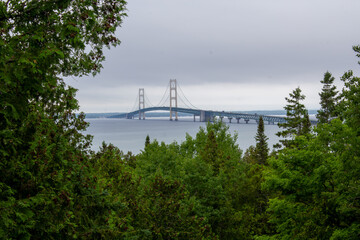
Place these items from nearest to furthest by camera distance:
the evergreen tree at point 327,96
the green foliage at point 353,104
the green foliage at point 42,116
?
the green foliage at point 42,116 → the green foliage at point 353,104 → the evergreen tree at point 327,96

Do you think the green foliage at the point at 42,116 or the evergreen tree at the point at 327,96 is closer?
the green foliage at the point at 42,116

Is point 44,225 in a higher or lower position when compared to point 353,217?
higher

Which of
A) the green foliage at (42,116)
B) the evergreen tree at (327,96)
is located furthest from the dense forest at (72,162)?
the evergreen tree at (327,96)

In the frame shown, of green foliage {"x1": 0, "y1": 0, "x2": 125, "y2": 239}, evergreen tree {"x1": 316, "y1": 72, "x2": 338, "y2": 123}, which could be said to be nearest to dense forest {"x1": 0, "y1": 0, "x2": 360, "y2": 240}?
green foliage {"x1": 0, "y1": 0, "x2": 125, "y2": 239}

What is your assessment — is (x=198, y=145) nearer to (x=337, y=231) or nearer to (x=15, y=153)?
(x=337, y=231)

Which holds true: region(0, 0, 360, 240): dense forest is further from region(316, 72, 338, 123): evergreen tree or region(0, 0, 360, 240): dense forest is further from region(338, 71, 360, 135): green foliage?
region(316, 72, 338, 123): evergreen tree

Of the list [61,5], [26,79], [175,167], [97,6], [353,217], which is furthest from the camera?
[175,167]

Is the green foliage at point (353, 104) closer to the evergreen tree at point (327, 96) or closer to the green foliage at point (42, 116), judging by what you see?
the green foliage at point (42, 116)

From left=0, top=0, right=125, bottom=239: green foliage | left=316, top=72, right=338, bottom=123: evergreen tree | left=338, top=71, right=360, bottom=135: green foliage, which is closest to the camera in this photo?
left=0, top=0, right=125, bottom=239: green foliage

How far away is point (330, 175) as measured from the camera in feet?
46.4

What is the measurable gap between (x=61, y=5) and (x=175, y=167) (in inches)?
804

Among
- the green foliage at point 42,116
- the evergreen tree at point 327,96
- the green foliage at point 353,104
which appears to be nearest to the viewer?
A: the green foliage at point 42,116

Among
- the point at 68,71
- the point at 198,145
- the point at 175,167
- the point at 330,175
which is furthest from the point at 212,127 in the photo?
the point at 68,71

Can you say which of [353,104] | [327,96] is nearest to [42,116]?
[353,104]
